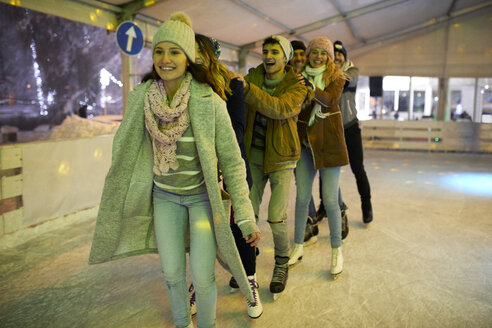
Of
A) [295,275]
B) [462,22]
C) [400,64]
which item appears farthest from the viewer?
[400,64]

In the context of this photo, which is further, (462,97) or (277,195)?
(462,97)

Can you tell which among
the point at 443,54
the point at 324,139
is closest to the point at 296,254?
the point at 324,139

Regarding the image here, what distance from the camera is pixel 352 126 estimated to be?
4.08 meters

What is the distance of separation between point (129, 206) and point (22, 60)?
23.1 feet

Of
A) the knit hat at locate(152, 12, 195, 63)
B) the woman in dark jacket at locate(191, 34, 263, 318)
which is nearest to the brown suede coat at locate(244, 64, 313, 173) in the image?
the woman in dark jacket at locate(191, 34, 263, 318)

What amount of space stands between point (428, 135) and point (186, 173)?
1229 centimetres

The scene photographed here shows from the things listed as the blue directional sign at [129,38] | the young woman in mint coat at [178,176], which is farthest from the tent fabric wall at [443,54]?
the young woman in mint coat at [178,176]

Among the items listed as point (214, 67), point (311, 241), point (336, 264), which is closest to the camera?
point (214, 67)

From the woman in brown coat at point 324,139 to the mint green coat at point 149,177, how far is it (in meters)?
1.30

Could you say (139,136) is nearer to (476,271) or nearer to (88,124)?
(476,271)

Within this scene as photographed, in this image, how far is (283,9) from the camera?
27.6 ft

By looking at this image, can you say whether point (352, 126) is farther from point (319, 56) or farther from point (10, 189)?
point (10, 189)

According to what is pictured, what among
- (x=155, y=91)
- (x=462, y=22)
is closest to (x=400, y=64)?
(x=462, y=22)

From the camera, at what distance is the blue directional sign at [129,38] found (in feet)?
16.8
